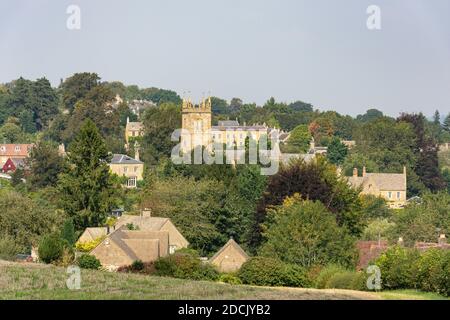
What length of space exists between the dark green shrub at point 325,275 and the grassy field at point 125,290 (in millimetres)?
5285

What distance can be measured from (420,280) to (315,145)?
79295 millimetres

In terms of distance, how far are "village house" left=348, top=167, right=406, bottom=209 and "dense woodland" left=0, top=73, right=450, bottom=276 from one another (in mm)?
3107

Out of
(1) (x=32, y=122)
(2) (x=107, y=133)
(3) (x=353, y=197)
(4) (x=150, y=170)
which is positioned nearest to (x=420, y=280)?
(3) (x=353, y=197)

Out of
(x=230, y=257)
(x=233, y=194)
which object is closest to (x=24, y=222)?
(x=230, y=257)

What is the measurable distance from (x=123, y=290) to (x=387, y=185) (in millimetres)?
65954

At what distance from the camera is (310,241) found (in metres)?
41.8

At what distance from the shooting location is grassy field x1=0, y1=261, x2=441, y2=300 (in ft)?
77.1

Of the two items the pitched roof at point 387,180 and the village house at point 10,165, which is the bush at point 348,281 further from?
the village house at point 10,165

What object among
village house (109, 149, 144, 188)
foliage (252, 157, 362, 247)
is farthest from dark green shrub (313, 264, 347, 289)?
village house (109, 149, 144, 188)

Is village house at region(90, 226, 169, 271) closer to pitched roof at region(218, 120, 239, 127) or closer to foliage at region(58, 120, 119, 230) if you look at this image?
foliage at region(58, 120, 119, 230)

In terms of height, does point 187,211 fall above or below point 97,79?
below

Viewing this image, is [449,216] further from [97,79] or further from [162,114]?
[97,79]

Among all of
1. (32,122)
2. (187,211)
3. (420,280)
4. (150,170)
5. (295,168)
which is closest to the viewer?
(420,280)

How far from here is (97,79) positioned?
10694 cm
